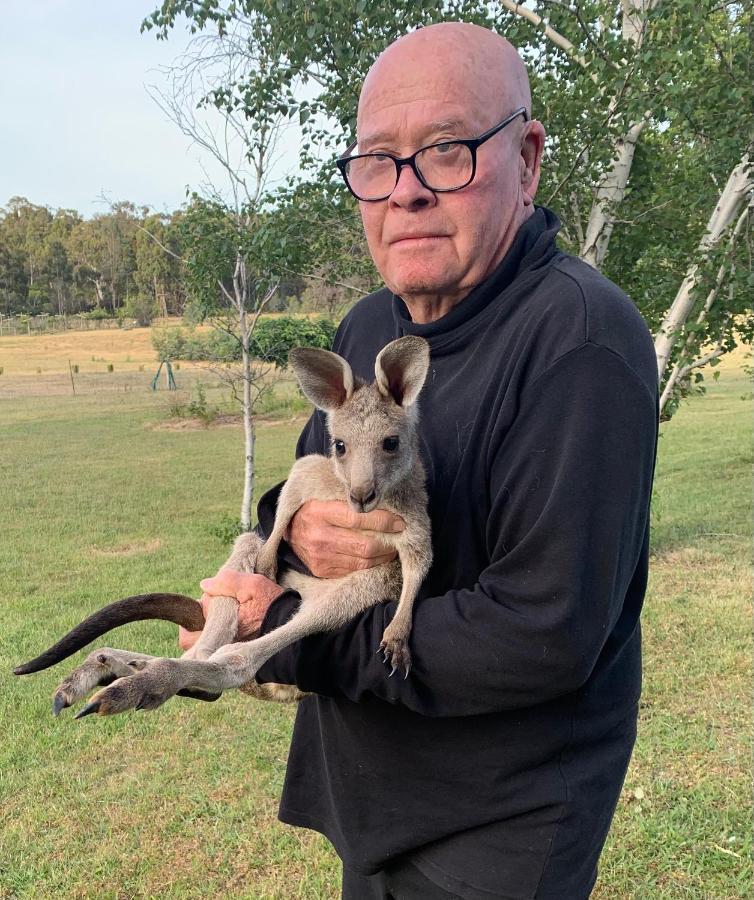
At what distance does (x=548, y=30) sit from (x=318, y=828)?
5612mm

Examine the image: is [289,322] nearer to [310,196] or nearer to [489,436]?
[310,196]

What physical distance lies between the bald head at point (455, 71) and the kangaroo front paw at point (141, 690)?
4.67ft

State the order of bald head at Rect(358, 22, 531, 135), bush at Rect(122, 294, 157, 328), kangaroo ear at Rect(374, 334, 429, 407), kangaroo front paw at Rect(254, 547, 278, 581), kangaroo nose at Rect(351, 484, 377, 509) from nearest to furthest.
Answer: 1. bald head at Rect(358, 22, 531, 135)
2. kangaroo ear at Rect(374, 334, 429, 407)
3. kangaroo nose at Rect(351, 484, 377, 509)
4. kangaroo front paw at Rect(254, 547, 278, 581)
5. bush at Rect(122, 294, 157, 328)

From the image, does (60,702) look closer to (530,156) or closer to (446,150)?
(446,150)

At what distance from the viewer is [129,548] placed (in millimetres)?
9578

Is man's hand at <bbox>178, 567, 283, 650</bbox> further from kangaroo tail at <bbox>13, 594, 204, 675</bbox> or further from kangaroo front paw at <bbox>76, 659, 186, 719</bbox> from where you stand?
kangaroo front paw at <bbox>76, 659, 186, 719</bbox>

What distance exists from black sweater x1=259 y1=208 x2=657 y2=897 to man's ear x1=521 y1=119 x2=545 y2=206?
11cm

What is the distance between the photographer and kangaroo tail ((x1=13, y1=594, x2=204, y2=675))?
190cm

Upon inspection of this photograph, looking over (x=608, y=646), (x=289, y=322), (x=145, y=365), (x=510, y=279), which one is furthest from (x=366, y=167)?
(x=145, y=365)

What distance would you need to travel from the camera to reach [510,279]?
1848mm

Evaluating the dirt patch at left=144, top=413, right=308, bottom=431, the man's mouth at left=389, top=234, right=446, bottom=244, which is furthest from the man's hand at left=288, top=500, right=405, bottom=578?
the dirt patch at left=144, top=413, right=308, bottom=431

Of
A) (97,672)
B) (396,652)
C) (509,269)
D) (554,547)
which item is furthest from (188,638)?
(509,269)

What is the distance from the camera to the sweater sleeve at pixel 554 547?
142 centimetres

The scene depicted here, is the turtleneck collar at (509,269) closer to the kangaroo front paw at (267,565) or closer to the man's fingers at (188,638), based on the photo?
the kangaroo front paw at (267,565)
